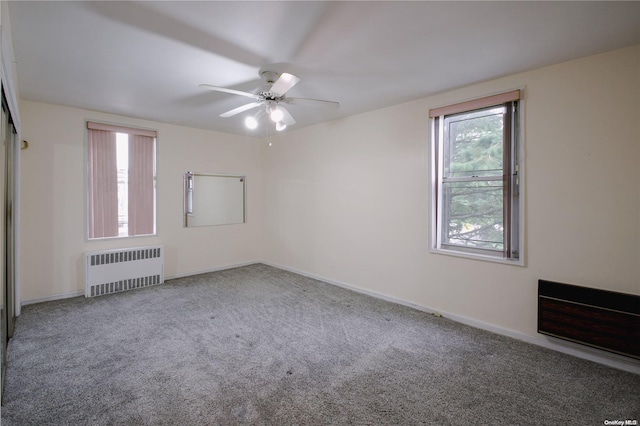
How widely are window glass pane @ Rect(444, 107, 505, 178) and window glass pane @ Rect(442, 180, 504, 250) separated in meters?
0.14

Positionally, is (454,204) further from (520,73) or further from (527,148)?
(520,73)

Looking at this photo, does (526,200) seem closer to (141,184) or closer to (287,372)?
(287,372)

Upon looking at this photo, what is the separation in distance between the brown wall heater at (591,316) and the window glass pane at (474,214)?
67cm

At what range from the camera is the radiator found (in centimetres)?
398

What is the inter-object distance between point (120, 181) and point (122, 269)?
1291 millimetres

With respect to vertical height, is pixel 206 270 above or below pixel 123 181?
below

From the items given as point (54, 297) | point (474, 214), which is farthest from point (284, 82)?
point (54, 297)

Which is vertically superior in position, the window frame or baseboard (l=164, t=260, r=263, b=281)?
the window frame

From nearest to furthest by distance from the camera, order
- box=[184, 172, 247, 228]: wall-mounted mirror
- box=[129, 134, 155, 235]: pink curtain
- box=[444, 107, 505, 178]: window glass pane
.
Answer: box=[444, 107, 505, 178]: window glass pane
box=[129, 134, 155, 235]: pink curtain
box=[184, 172, 247, 228]: wall-mounted mirror

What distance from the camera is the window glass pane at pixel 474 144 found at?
307 centimetres

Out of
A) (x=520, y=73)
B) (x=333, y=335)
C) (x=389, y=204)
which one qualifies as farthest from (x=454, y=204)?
(x=333, y=335)

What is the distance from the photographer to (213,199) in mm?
5352

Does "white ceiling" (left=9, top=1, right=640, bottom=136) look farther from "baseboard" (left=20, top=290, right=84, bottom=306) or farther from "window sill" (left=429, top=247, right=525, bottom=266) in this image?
"baseboard" (left=20, top=290, right=84, bottom=306)

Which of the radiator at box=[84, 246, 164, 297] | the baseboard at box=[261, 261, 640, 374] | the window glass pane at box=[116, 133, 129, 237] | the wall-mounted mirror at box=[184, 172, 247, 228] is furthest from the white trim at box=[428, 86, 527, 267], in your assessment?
the window glass pane at box=[116, 133, 129, 237]
